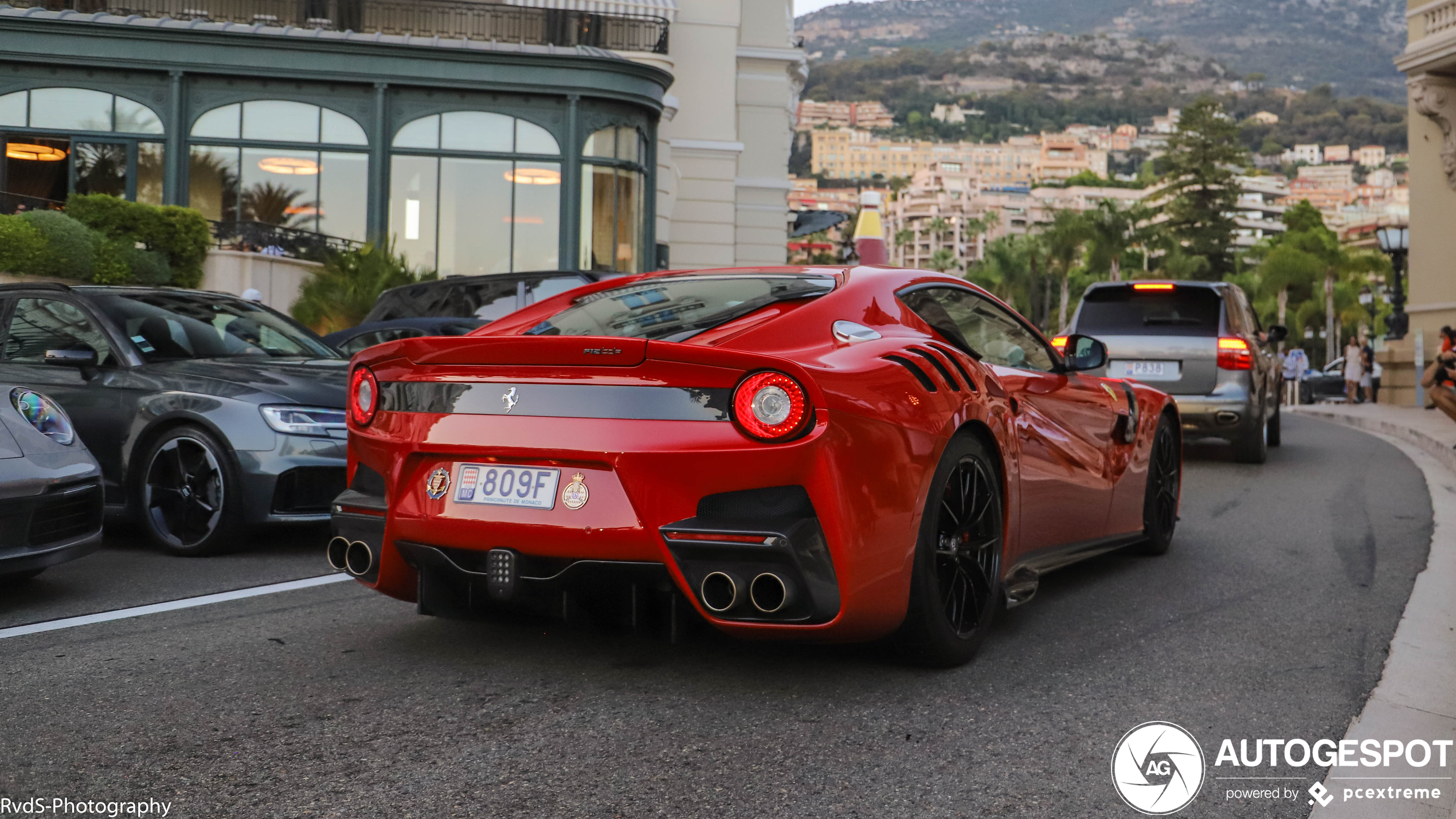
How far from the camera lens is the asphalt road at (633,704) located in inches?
122

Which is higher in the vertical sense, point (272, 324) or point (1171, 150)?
point (1171, 150)

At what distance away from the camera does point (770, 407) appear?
365cm

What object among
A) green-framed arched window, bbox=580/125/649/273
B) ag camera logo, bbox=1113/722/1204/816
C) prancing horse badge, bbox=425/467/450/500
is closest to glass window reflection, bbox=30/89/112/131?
green-framed arched window, bbox=580/125/649/273

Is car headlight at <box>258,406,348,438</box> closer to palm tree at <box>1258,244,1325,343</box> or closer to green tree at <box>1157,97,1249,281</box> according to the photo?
palm tree at <box>1258,244,1325,343</box>

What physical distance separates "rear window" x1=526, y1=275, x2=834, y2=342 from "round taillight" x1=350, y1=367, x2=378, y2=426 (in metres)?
0.61

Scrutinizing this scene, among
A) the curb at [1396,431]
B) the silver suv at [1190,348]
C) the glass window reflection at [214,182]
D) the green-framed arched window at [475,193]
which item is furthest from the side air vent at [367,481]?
the glass window reflection at [214,182]

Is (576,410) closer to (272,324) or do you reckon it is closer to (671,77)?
(272,324)

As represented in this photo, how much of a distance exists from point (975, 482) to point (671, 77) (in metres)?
22.7

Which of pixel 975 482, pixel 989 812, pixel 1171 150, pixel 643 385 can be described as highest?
pixel 1171 150

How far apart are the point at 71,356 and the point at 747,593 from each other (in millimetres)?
4600

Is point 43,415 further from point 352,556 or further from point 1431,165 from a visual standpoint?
point 1431,165

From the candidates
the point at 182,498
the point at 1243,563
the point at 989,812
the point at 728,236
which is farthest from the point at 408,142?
the point at 989,812

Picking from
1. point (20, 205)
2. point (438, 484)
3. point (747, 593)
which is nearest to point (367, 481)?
point (438, 484)

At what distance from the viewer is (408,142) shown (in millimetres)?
24406
